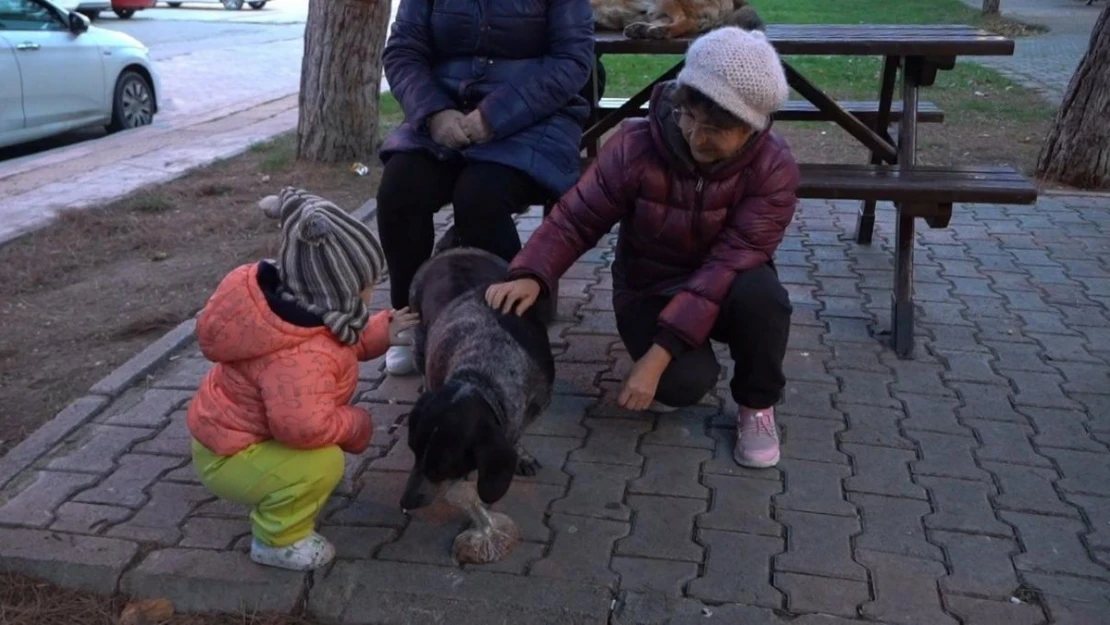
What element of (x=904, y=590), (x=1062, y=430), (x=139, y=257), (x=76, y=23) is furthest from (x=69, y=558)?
(x=76, y=23)

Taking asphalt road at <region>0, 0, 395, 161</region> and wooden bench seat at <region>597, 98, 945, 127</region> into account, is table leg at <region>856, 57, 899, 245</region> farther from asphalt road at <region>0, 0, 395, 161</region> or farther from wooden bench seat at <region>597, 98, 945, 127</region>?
asphalt road at <region>0, 0, 395, 161</region>

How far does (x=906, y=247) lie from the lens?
4719 mm

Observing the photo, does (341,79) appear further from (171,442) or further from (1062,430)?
(1062,430)

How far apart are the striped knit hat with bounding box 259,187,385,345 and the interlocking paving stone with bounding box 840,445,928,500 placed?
1.63 metres

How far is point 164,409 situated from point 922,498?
2.59 m

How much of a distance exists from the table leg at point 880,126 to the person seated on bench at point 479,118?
86.7 inches

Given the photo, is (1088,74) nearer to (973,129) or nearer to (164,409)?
(973,129)

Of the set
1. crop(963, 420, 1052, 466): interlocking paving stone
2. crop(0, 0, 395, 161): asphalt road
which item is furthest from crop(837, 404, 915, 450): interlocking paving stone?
crop(0, 0, 395, 161): asphalt road

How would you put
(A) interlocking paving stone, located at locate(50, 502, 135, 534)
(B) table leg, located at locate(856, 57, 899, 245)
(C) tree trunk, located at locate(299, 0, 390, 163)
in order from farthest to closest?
(C) tree trunk, located at locate(299, 0, 390, 163), (B) table leg, located at locate(856, 57, 899, 245), (A) interlocking paving stone, located at locate(50, 502, 135, 534)

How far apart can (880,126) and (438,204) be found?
2.89 meters

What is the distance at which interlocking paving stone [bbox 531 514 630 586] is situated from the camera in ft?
9.87

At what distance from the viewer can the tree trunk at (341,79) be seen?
7688 millimetres

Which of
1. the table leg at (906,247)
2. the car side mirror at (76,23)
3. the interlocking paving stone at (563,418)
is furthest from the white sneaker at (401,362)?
the car side mirror at (76,23)

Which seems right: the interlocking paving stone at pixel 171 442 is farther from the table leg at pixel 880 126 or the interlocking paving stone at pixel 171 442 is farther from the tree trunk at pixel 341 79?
the tree trunk at pixel 341 79
